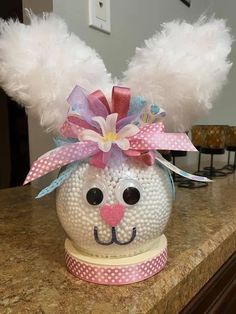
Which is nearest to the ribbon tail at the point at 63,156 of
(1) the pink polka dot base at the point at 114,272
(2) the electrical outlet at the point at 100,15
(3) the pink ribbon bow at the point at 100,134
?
(3) the pink ribbon bow at the point at 100,134

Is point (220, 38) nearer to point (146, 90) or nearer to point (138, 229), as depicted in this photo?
point (146, 90)

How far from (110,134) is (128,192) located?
64mm

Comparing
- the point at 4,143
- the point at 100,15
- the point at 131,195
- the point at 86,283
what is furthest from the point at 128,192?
the point at 4,143

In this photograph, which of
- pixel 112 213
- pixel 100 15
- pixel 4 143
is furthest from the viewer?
pixel 4 143

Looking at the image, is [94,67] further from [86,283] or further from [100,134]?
[86,283]

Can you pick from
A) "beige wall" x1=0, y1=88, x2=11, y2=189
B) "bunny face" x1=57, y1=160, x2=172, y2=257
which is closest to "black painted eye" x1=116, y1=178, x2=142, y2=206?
"bunny face" x1=57, y1=160, x2=172, y2=257

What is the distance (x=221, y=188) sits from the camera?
2.87ft

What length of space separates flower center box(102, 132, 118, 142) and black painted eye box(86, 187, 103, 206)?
52mm

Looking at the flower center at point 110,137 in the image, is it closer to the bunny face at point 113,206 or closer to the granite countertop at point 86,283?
the bunny face at point 113,206

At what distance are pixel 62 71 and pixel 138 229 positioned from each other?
187 millimetres

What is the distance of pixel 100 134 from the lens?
35 centimetres

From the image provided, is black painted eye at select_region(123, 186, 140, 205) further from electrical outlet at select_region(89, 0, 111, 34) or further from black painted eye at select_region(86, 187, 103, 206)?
electrical outlet at select_region(89, 0, 111, 34)

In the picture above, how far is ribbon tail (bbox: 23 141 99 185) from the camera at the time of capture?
34cm

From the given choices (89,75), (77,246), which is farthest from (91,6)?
(77,246)
